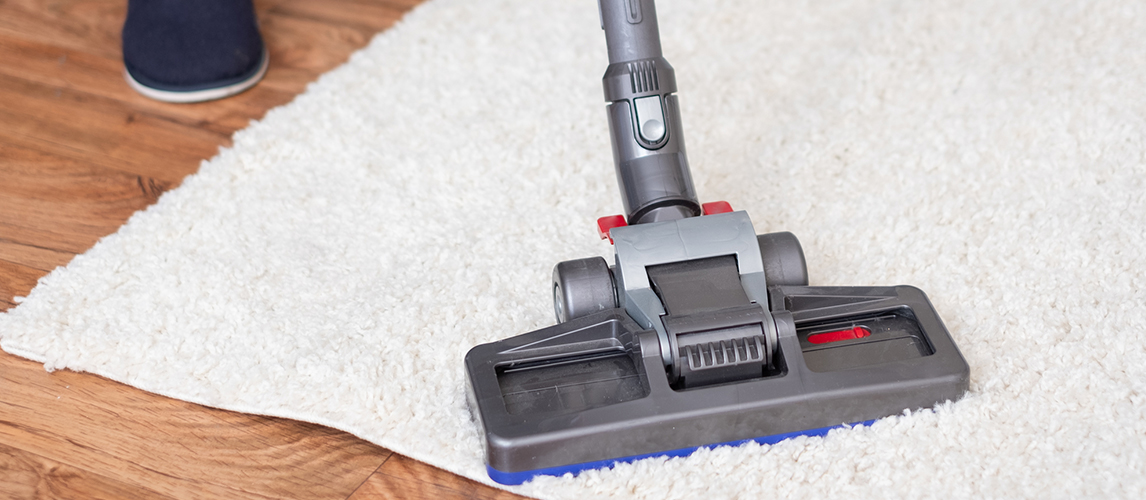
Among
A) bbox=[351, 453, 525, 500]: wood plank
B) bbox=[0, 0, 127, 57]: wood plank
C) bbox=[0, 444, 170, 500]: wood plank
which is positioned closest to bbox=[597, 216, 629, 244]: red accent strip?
bbox=[351, 453, 525, 500]: wood plank

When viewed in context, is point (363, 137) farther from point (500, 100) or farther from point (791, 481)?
point (791, 481)

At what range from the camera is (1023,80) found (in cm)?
128

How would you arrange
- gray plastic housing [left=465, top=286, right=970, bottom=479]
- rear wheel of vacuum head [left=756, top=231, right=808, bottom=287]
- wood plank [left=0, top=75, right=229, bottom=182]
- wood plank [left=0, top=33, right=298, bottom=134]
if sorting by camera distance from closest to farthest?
gray plastic housing [left=465, top=286, right=970, bottom=479]
rear wheel of vacuum head [left=756, top=231, right=808, bottom=287]
wood plank [left=0, top=75, right=229, bottom=182]
wood plank [left=0, top=33, right=298, bottom=134]

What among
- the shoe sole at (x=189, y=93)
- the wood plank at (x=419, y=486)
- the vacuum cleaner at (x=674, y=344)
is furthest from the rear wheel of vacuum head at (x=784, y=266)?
the shoe sole at (x=189, y=93)

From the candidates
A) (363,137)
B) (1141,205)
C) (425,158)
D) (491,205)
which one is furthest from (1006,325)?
(363,137)

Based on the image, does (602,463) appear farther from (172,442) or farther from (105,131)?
(105,131)

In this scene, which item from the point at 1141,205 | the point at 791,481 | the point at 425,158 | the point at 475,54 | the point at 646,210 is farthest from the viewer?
the point at 475,54

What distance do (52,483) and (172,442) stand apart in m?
0.09

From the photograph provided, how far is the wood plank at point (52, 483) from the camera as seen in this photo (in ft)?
2.46

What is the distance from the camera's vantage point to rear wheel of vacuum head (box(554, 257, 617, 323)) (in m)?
0.82

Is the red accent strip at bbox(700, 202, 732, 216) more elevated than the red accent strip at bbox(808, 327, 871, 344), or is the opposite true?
the red accent strip at bbox(700, 202, 732, 216)

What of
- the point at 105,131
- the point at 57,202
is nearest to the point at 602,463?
the point at 57,202

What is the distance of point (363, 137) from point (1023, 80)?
2.95 feet

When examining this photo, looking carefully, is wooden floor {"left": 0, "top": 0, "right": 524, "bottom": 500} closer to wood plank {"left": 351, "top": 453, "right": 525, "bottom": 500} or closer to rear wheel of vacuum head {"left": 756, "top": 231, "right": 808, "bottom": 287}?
wood plank {"left": 351, "top": 453, "right": 525, "bottom": 500}
